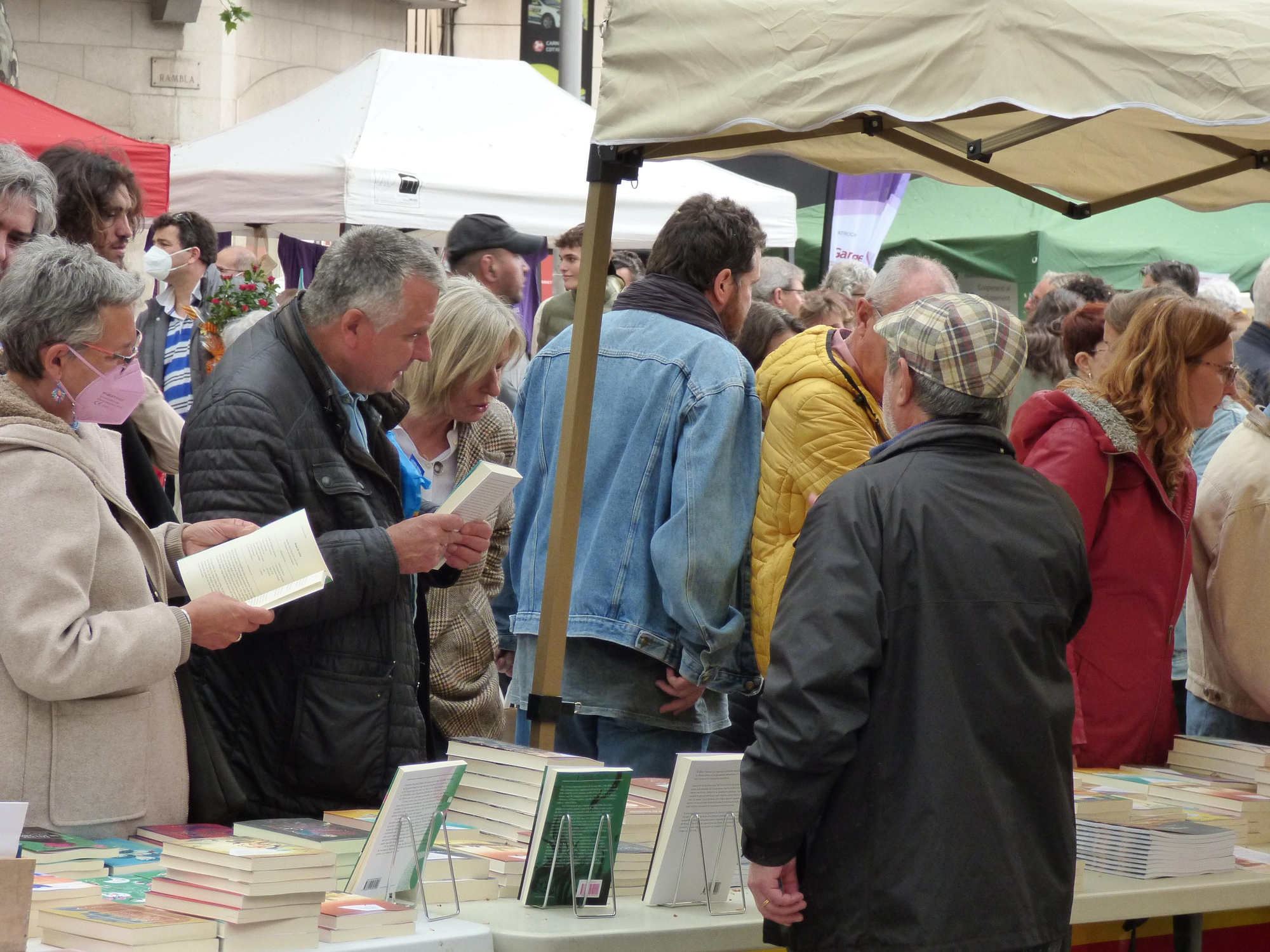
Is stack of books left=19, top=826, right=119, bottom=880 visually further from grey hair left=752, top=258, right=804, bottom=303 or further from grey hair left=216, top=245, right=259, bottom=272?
grey hair left=216, top=245, right=259, bottom=272

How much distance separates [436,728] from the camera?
12.6ft

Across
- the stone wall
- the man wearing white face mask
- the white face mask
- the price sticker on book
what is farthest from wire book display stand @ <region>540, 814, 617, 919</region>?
the stone wall

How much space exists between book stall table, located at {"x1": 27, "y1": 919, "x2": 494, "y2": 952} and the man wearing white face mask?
441 cm

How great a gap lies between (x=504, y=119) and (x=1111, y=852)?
253 inches

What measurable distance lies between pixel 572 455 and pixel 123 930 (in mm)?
1641

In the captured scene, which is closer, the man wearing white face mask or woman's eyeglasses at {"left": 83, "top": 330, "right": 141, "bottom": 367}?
woman's eyeglasses at {"left": 83, "top": 330, "right": 141, "bottom": 367}

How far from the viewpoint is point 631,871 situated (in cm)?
278

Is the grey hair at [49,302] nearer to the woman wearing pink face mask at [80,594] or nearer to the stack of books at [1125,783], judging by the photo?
the woman wearing pink face mask at [80,594]

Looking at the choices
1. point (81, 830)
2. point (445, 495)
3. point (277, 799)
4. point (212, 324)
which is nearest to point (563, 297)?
point (212, 324)

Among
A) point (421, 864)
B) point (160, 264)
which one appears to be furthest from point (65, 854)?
point (160, 264)

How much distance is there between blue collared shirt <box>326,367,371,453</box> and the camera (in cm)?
Answer: 317

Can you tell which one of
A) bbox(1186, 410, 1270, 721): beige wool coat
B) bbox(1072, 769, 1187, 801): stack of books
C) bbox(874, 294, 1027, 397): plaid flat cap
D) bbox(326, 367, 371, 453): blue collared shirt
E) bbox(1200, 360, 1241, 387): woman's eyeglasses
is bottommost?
bbox(1072, 769, 1187, 801): stack of books

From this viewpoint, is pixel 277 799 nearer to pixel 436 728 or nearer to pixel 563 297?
pixel 436 728

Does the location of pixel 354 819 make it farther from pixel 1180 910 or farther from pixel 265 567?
pixel 1180 910
